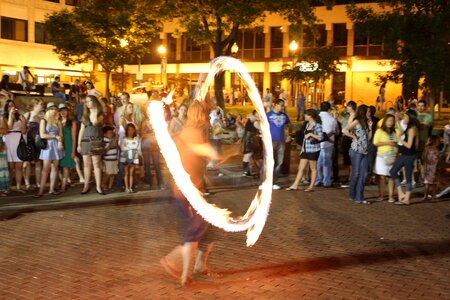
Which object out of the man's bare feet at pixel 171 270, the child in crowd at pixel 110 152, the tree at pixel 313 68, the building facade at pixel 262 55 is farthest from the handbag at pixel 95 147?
the building facade at pixel 262 55

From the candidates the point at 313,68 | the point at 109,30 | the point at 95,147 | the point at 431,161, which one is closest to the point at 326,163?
the point at 431,161

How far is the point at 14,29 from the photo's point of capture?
4791cm

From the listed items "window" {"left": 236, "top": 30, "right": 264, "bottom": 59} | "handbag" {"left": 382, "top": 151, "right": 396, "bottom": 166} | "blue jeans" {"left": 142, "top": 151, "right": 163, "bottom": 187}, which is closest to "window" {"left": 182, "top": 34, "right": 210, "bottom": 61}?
"window" {"left": 236, "top": 30, "right": 264, "bottom": 59}

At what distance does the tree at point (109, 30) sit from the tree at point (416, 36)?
12695 mm

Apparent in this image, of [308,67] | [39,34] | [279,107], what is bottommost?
[279,107]

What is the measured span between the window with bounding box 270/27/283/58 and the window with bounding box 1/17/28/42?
2229 centimetres

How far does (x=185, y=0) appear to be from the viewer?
27922 mm

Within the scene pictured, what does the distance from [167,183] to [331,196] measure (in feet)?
13.1

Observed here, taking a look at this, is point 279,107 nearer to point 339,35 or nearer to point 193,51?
point 339,35

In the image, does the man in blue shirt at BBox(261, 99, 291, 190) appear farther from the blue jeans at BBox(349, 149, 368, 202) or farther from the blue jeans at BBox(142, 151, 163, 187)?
the blue jeans at BBox(142, 151, 163, 187)

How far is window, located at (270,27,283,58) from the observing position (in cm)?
5506

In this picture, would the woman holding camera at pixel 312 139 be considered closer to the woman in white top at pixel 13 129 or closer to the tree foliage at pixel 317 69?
the woman in white top at pixel 13 129

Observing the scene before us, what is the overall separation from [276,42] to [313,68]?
28734 millimetres

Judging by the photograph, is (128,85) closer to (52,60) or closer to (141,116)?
(52,60)
